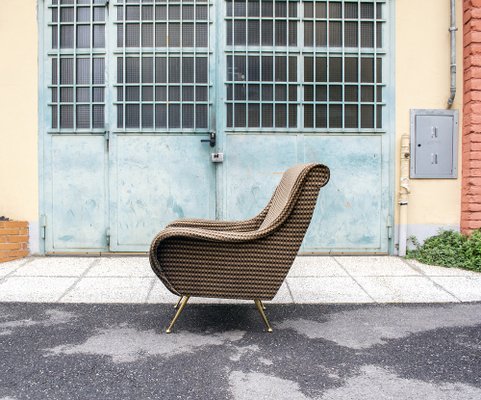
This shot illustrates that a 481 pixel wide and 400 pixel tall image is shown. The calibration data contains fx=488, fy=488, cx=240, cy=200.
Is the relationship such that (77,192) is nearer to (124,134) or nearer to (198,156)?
(124,134)

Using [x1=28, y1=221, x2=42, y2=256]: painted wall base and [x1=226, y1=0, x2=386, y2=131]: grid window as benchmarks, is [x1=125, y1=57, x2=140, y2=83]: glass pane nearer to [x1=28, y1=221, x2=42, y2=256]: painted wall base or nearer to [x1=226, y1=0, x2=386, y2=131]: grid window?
[x1=226, y1=0, x2=386, y2=131]: grid window

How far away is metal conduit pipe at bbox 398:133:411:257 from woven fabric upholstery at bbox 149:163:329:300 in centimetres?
290

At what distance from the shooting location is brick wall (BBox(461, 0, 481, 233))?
536 centimetres

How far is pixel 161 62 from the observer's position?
554cm

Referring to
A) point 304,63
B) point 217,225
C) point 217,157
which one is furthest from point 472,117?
point 217,225

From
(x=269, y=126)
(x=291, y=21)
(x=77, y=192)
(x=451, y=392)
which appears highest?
(x=291, y=21)

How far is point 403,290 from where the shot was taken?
4.18 metres

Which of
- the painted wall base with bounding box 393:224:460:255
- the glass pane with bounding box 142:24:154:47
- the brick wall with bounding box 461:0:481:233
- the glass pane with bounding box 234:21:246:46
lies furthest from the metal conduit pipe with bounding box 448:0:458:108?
the glass pane with bounding box 142:24:154:47

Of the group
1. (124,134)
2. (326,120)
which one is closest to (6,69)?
(124,134)

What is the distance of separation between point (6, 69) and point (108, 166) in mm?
1587

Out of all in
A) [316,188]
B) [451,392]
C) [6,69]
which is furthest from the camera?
[6,69]

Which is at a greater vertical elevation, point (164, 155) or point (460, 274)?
point (164, 155)

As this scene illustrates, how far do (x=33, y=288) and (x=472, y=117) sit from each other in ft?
15.7

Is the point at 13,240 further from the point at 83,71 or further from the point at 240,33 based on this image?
the point at 240,33
